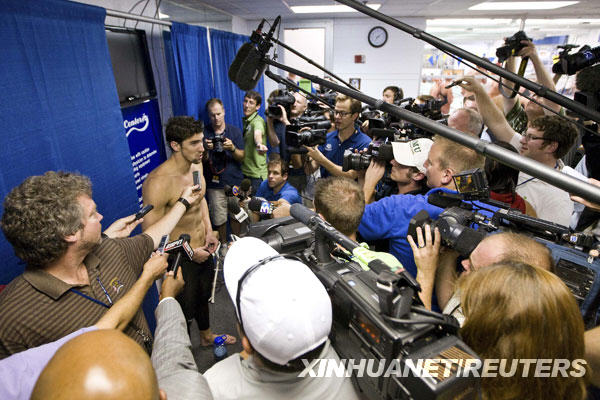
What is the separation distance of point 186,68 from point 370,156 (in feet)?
8.65

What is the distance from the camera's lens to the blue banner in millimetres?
2881

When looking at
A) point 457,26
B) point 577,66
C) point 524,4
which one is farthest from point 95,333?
point 457,26

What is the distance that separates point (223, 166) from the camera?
12.3 ft

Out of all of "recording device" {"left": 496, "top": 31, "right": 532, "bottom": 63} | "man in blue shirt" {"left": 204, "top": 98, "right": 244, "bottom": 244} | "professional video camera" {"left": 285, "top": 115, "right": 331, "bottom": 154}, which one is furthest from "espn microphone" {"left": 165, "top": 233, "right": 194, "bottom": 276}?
"recording device" {"left": 496, "top": 31, "right": 532, "bottom": 63}

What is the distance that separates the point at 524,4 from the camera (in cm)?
601

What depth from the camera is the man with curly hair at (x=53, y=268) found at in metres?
1.12

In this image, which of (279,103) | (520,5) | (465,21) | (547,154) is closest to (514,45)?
(547,154)

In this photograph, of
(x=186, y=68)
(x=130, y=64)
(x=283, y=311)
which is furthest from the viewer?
(x=186, y=68)

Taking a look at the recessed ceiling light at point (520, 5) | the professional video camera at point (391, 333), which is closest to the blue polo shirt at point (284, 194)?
the professional video camera at point (391, 333)

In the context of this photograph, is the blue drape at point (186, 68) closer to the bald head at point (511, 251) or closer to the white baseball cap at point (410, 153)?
the white baseball cap at point (410, 153)

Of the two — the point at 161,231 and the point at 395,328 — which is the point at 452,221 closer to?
the point at 395,328

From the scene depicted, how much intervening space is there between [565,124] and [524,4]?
5.78 metres

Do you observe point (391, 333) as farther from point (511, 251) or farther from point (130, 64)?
point (130, 64)

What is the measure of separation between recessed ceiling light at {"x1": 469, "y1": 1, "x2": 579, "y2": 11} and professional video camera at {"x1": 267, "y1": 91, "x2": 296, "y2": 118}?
4.82 meters
